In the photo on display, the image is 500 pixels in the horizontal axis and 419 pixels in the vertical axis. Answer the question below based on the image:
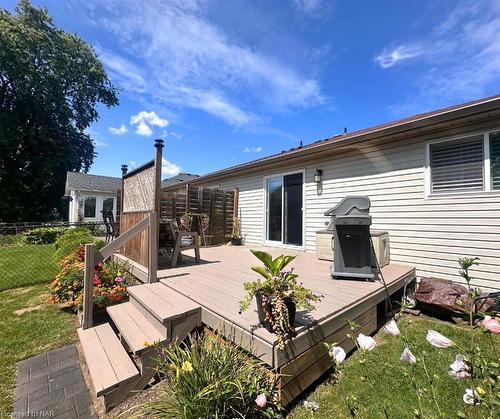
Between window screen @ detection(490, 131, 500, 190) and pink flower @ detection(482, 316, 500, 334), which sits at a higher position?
window screen @ detection(490, 131, 500, 190)

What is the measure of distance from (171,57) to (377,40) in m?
5.62

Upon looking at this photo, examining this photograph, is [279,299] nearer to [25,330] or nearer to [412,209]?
[25,330]

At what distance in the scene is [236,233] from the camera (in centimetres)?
821

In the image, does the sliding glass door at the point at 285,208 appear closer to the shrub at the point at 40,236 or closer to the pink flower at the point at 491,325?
the pink flower at the point at 491,325

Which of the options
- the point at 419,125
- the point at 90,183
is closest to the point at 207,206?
the point at 419,125

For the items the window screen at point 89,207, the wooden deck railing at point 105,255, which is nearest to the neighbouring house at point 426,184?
the wooden deck railing at point 105,255

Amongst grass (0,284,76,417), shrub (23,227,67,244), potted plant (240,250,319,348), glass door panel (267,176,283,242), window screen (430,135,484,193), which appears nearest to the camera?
potted plant (240,250,319,348)

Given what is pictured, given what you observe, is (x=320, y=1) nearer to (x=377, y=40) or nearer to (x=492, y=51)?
(x=377, y=40)

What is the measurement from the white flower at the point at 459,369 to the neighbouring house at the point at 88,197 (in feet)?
55.6

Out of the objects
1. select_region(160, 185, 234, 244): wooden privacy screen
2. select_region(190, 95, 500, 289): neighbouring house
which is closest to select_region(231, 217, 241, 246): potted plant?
select_region(160, 185, 234, 244): wooden privacy screen

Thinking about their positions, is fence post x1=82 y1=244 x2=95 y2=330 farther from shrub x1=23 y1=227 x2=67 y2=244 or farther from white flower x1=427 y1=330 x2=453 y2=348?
shrub x1=23 y1=227 x2=67 y2=244

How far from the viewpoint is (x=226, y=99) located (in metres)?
10.6

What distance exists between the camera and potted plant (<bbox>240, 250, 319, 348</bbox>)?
188cm

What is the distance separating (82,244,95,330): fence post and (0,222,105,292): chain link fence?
11.2 feet
